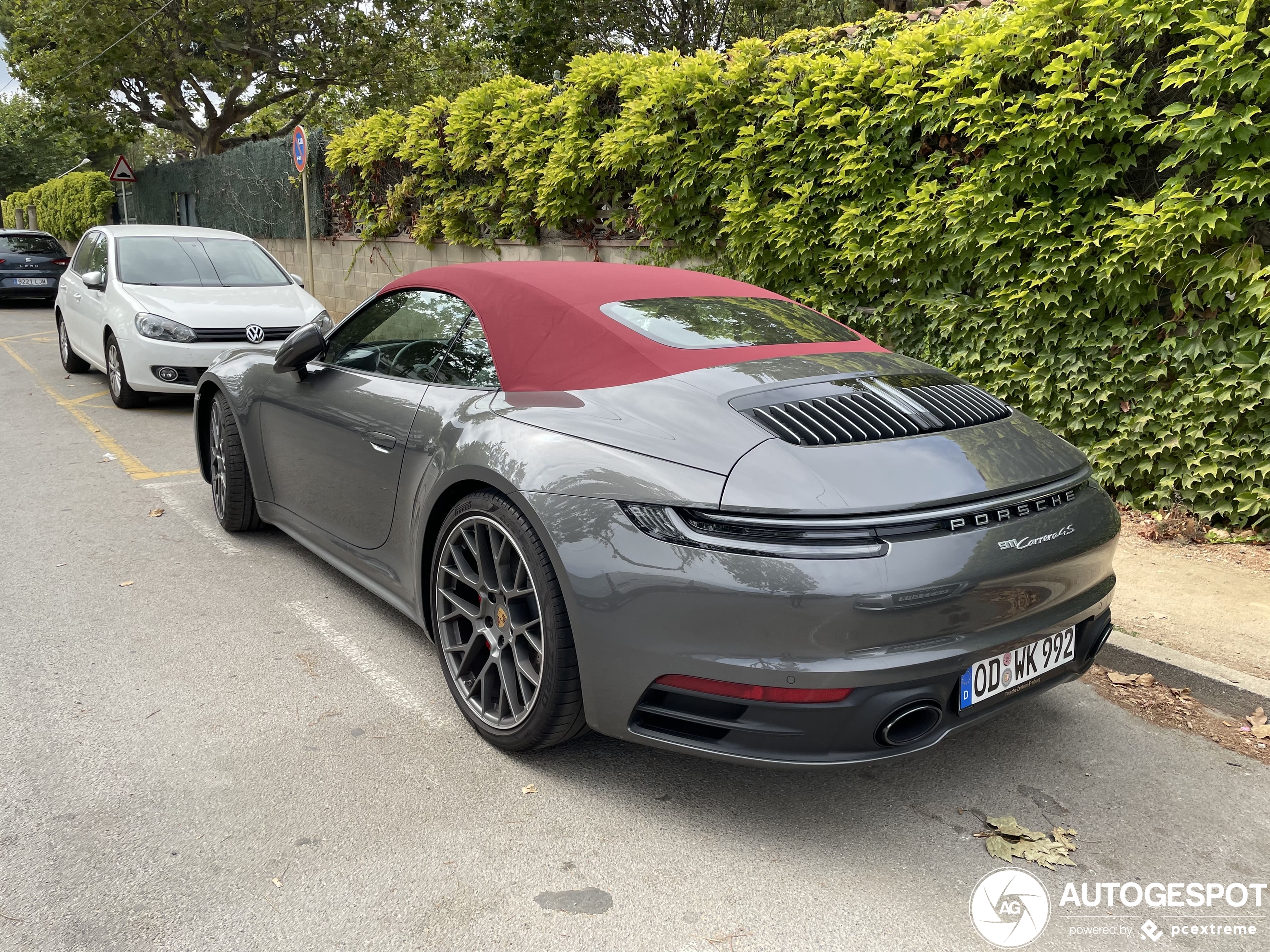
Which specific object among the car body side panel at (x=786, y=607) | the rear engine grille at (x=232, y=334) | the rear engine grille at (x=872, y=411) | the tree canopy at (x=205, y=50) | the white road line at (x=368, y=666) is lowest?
the white road line at (x=368, y=666)

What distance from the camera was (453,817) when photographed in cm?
261

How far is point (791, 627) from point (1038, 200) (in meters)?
4.00

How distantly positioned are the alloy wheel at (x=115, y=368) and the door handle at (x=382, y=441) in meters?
5.98

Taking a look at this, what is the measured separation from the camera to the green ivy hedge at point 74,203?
28.7m

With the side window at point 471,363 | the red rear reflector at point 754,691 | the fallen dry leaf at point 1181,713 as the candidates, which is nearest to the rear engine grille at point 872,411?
the red rear reflector at point 754,691

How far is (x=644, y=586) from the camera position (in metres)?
2.38

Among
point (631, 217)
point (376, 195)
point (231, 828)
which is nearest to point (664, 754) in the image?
point (231, 828)

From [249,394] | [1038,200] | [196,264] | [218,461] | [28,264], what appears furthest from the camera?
[28,264]

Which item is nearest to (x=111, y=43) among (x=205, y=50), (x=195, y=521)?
(x=205, y=50)

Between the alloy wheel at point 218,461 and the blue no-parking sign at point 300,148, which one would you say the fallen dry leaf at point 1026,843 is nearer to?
the alloy wheel at point 218,461

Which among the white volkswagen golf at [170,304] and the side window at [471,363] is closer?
the side window at [471,363]

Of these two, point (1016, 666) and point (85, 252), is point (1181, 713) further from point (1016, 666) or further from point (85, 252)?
point (85, 252)

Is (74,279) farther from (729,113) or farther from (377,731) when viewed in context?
(377,731)

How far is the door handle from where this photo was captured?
3.41 meters
